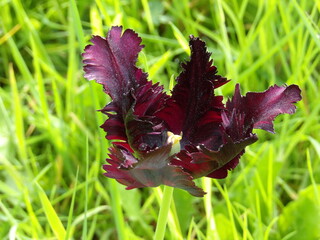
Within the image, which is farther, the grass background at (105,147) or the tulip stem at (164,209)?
the grass background at (105,147)

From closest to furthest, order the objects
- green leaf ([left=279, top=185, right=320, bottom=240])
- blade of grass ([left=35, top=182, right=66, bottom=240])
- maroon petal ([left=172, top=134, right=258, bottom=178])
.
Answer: maroon petal ([left=172, top=134, right=258, bottom=178])
blade of grass ([left=35, top=182, right=66, bottom=240])
green leaf ([left=279, top=185, right=320, bottom=240])

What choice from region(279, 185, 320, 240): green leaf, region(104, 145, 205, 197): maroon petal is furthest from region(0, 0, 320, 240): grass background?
region(104, 145, 205, 197): maroon petal

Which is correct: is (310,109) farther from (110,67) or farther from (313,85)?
(110,67)

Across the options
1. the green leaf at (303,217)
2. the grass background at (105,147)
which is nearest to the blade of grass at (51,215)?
the grass background at (105,147)

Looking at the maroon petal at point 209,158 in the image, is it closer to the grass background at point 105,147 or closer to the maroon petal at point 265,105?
the maroon petal at point 265,105

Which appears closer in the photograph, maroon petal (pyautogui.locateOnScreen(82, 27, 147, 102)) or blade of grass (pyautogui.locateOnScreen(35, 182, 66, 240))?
maroon petal (pyautogui.locateOnScreen(82, 27, 147, 102))

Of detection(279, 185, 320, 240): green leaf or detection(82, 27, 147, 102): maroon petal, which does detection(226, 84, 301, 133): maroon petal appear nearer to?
detection(82, 27, 147, 102): maroon petal
